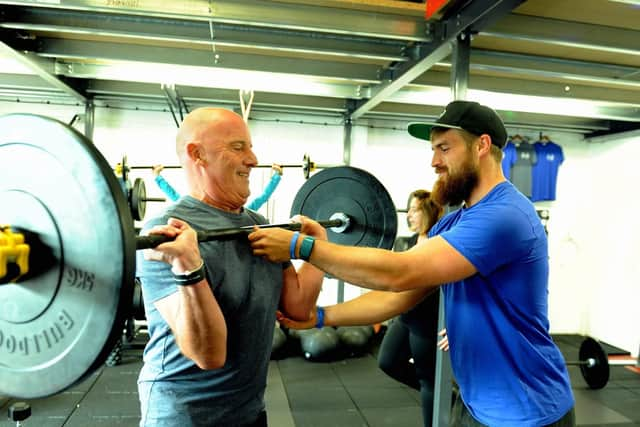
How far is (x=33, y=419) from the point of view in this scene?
3182 mm

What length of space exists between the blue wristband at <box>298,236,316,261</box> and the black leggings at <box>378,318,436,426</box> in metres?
1.66

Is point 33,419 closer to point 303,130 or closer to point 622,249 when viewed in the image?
point 303,130

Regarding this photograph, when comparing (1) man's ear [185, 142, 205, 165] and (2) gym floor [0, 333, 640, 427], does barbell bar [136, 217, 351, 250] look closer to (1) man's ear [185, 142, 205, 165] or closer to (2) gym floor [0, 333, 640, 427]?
(1) man's ear [185, 142, 205, 165]

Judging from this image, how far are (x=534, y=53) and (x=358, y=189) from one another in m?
2.34

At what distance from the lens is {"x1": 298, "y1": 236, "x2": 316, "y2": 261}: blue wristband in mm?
1390

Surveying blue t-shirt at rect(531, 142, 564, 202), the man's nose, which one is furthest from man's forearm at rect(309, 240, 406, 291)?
blue t-shirt at rect(531, 142, 564, 202)

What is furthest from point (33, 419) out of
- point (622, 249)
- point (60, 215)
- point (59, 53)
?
point (622, 249)

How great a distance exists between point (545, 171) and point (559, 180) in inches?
16.6

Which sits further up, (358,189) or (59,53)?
(59,53)

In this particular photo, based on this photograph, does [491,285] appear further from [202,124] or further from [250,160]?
[202,124]

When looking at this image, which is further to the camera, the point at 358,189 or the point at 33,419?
the point at 33,419

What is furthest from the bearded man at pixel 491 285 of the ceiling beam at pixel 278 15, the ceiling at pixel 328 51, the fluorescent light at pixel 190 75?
the fluorescent light at pixel 190 75

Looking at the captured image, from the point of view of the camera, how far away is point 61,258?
31.9 inches

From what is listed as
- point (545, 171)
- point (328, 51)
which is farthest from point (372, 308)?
point (545, 171)
